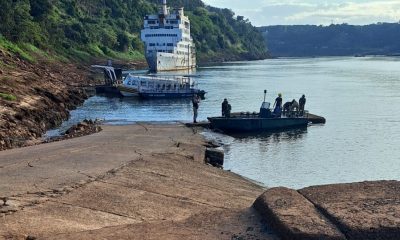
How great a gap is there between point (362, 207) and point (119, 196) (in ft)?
21.1

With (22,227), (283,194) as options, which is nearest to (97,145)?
(22,227)

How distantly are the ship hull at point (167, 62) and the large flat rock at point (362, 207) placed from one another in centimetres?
10202

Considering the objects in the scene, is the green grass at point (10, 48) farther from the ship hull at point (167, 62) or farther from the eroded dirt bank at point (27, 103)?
the ship hull at point (167, 62)

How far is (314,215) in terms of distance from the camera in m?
8.31

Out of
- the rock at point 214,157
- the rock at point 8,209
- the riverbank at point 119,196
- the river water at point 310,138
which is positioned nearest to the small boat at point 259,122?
the river water at point 310,138

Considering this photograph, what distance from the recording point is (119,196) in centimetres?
1304

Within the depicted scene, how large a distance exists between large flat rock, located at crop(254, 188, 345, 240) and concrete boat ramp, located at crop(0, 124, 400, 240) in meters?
0.01

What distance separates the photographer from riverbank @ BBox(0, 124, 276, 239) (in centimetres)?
894

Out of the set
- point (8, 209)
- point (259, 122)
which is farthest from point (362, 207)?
point (259, 122)

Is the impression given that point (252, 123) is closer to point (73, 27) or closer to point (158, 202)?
point (158, 202)

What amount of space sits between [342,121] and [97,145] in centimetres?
2648

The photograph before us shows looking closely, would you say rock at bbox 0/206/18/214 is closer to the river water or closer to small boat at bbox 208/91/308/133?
the river water

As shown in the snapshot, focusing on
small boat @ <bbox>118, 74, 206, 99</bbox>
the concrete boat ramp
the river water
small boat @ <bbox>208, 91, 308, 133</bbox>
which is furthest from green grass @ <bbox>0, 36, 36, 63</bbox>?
the concrete boat ramp

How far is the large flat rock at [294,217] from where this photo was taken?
766 cm
